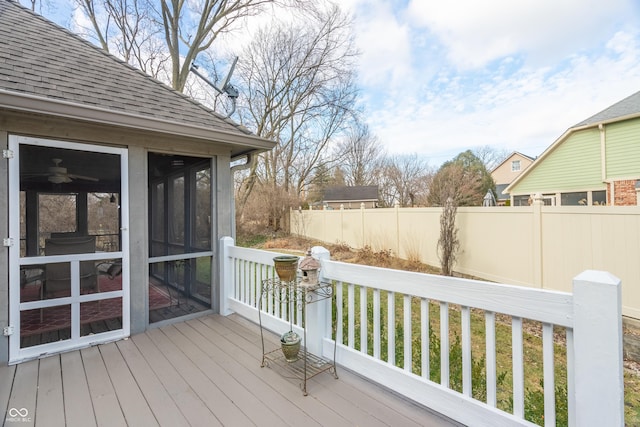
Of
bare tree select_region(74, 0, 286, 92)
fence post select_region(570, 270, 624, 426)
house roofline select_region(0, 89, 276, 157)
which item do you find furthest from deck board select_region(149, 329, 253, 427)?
bare tree select_region(74, 0, 286, 92)

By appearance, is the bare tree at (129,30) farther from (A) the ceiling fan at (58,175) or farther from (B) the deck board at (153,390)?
(B) the deck board at (153,390)

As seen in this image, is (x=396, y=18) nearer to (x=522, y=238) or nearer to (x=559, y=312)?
(x=522, y=238)

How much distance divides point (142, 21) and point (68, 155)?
402 inches

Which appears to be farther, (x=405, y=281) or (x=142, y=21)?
(x=142, y=21)

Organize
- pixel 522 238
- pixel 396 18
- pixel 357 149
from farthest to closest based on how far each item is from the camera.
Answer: pixel 357 149
pixel 396 18
pixel 522 238

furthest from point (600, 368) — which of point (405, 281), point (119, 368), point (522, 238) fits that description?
point (522, 238)

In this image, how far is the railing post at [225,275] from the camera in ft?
12.3

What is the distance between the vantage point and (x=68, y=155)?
288 cm

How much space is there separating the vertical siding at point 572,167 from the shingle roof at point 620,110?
0.40m

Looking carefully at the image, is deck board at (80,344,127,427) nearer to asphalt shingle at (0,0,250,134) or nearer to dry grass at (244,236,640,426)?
asphalt shingle at (0,0,250,134)

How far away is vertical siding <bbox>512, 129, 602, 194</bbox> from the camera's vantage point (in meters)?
9.94

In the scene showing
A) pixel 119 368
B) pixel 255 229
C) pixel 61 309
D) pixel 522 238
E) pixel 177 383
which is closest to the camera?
pixel 177 383

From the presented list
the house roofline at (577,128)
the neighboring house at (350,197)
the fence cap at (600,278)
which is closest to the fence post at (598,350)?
the fence cap at (600,278)

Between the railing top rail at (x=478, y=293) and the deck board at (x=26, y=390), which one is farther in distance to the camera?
the deck board at (x=26, y=390)
